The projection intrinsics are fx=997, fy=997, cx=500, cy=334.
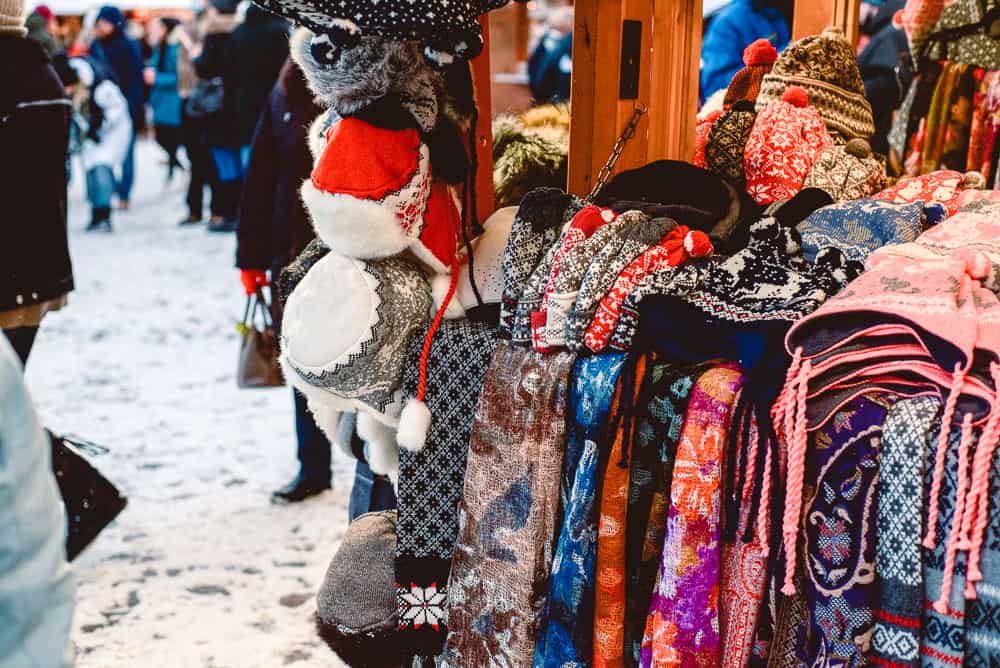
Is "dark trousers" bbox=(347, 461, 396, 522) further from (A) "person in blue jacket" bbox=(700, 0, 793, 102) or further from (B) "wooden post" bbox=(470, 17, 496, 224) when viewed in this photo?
(A) "person in blue jacket" bbox=(700, 0, 793, 102)

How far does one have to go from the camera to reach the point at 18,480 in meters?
0.99

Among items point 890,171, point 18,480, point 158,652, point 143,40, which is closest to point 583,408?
point 18,480

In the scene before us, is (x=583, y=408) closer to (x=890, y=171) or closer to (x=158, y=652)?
(x=158, y=652)

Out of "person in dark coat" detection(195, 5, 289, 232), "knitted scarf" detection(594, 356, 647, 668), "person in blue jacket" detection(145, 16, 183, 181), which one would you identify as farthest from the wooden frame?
"person in blue jacket" detection(145, 16, 183, 181)

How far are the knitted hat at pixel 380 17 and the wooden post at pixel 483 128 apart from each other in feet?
1.05

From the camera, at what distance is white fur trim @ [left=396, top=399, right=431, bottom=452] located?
69.2 inches

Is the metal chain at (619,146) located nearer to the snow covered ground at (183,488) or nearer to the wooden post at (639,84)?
the wooden post at (639,84)

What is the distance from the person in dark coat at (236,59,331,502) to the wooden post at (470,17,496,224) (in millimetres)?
1053

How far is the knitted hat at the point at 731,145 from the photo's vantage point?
1.99m

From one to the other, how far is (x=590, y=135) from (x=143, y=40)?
17363 millimetres

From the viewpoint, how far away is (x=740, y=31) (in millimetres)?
3607

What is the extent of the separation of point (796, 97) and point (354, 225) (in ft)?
3.08

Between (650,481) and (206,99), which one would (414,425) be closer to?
(650,481)

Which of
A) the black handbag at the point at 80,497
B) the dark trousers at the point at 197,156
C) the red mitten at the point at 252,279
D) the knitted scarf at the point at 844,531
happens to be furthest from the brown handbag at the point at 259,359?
the dark trousers at the point at 197,156
